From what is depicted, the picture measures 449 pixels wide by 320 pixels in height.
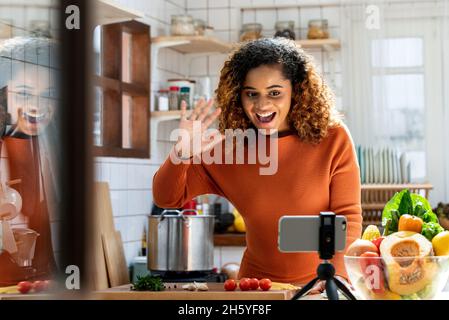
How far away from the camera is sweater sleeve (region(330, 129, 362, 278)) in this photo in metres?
0.86

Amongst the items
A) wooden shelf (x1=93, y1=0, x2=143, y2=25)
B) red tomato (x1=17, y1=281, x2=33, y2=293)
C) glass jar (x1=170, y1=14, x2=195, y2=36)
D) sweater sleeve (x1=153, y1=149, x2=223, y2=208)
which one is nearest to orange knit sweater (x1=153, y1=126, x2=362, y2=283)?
sweater sleeve (x1=153, y1=149, x2=223, y2=208)

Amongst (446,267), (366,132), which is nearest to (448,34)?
(366,132)

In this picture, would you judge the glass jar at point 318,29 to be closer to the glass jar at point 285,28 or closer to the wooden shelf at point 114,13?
the glass jar at point 285,28

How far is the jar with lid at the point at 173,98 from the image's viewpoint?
2199 mm

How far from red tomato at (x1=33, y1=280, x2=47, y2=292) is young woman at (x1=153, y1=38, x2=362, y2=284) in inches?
21.3

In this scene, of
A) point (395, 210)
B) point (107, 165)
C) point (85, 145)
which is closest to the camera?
point (85, 145)

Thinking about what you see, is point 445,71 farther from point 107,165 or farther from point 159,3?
point 107,165

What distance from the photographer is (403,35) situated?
7.91 ft

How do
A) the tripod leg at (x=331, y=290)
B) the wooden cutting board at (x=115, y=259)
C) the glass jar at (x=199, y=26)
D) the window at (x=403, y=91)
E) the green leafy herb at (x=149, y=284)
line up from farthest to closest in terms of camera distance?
1. the window at (x=403, y=91)
2. the glass jar at (x=199, y=26)
3. the wooden cutting board at (x=115, y=259)
4. the green leafy herb at (x=149, y=284)
5. the tripod leg at (x=331, y=290)

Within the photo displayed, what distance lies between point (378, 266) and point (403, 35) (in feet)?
6.29

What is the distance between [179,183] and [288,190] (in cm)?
13

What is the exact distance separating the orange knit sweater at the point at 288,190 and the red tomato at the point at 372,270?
23cm

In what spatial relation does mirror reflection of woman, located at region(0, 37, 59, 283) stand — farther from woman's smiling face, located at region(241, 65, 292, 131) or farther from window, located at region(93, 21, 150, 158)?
window, located at region(93, 21, 150, 158)

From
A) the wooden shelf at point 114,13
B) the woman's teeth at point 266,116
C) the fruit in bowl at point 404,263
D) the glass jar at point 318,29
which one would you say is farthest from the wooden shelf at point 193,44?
the fruit in bowl at point 404,263
